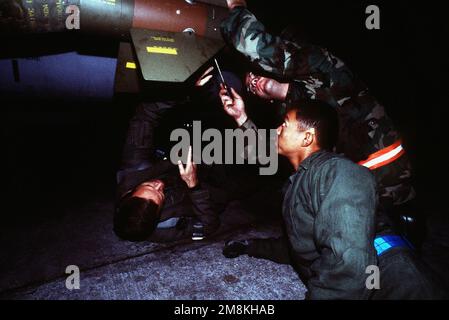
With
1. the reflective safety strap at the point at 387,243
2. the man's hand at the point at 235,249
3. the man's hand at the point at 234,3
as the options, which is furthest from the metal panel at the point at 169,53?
the reflective safety strap at the point at 387,243

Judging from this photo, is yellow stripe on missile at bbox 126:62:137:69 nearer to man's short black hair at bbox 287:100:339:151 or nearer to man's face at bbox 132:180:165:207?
man's face at bbox 132:180:165:207

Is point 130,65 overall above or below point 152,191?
above

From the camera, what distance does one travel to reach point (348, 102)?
221cm

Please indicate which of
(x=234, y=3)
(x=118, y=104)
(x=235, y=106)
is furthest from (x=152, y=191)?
(x=118, y=104)

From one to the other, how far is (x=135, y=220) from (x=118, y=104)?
12.8 ft

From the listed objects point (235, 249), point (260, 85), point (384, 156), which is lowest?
point (235, 249)

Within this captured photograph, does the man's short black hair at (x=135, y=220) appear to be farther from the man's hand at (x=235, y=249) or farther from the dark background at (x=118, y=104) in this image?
the dark background at (x=118, y=104)

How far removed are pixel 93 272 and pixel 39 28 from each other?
1774 millimetres

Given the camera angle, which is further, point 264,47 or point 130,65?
point 130,65

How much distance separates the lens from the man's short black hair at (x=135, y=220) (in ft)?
7.88

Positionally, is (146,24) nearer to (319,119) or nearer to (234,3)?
(234,3)

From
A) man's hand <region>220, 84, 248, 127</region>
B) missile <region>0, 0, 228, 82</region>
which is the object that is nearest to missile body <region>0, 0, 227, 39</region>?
missile <region>0, 0, 228, 82</region>

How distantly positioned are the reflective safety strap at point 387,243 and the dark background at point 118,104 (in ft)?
4.66
